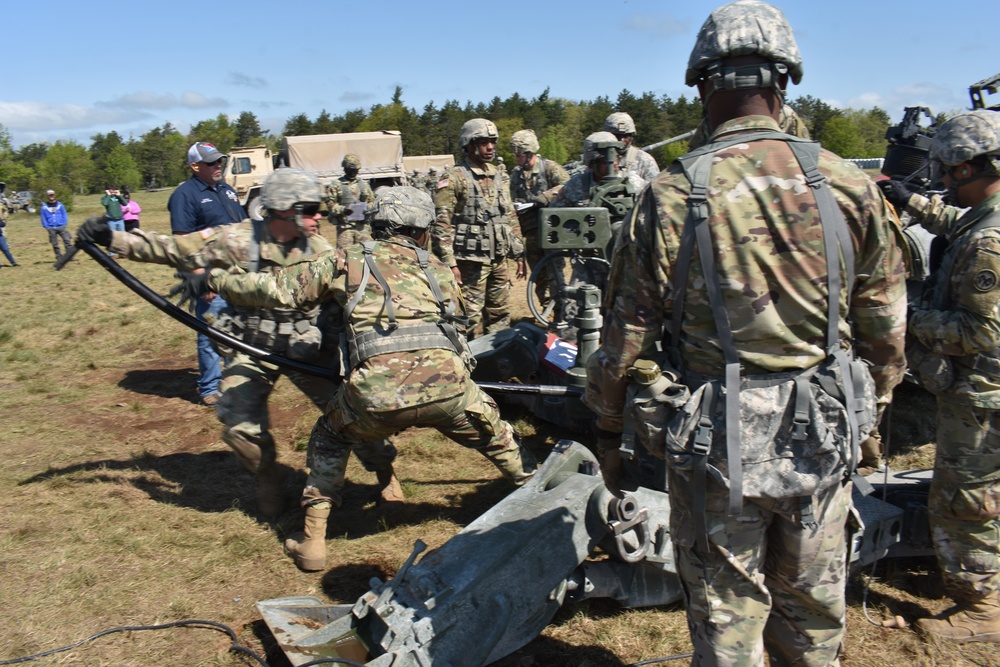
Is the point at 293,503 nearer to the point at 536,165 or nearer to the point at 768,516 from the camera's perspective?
the point at 768,516

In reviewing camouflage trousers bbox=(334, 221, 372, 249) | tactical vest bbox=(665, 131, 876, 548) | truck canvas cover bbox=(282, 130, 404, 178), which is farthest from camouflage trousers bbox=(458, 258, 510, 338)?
truck canvas cover bbox=(282, 130, 404, 178)

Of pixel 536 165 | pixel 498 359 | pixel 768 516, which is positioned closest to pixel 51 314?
pixel 536 165

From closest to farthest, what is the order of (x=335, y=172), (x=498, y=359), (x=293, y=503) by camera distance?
1. (x=293, y=503)
2. (x=498, y=359)
3. (x=335, y=172)

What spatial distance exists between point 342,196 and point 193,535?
9.42 metres

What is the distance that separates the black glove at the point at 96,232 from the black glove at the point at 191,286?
1.48ft

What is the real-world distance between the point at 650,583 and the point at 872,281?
6.44ft

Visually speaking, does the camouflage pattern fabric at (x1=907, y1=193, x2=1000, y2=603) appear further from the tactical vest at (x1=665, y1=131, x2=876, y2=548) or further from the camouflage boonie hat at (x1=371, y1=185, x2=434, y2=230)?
the camouflage boonie hat at (x1=371, y1=185, x2=434, y2=230)

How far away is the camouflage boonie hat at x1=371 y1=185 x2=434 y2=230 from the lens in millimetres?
4148

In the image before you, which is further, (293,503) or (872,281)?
(293,503)

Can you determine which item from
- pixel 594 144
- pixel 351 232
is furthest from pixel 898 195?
pixel 351 232

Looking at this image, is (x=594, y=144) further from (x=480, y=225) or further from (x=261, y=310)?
(x=261, y=310)

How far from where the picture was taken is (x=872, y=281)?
7.72 feet

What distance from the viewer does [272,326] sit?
4652 millimetres

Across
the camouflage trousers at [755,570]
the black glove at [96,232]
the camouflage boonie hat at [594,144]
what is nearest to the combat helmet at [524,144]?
the camouflage boonie hat at [594,144]
